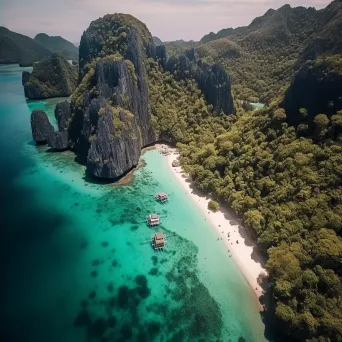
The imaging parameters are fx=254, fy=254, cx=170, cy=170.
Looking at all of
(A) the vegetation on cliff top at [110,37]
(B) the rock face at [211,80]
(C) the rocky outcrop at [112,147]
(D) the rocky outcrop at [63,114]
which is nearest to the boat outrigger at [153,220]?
(C) the rocky outcrop at [112,147]

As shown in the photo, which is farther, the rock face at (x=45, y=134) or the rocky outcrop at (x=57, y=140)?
the rock face at (x=45, y=134)

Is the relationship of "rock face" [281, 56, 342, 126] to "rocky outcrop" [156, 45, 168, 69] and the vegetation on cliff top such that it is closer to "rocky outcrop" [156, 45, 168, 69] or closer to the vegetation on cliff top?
"rocky outcrop" [156, 45, 168, 69]

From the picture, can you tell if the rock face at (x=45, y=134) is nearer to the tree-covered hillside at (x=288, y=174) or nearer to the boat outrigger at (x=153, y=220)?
the tree-covered hillside at (x=288, y=174)

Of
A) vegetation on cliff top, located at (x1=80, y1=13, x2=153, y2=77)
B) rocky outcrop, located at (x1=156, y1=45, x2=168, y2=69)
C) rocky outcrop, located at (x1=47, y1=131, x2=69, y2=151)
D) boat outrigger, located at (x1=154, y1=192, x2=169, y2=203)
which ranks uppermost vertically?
vegetation on cliff top, located at (x1=80, y1=13, x2=153, y2=77)

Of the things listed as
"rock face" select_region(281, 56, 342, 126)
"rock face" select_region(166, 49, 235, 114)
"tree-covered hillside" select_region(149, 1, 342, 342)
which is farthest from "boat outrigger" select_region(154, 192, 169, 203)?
"rock face" select_region(166, 49, 235, 114)

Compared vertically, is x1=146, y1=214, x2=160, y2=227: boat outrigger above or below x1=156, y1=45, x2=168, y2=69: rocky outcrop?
below

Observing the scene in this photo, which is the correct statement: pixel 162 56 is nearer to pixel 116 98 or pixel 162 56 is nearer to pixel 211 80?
pixel 211 80

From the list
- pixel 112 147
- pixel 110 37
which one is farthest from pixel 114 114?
pixel 110 37
